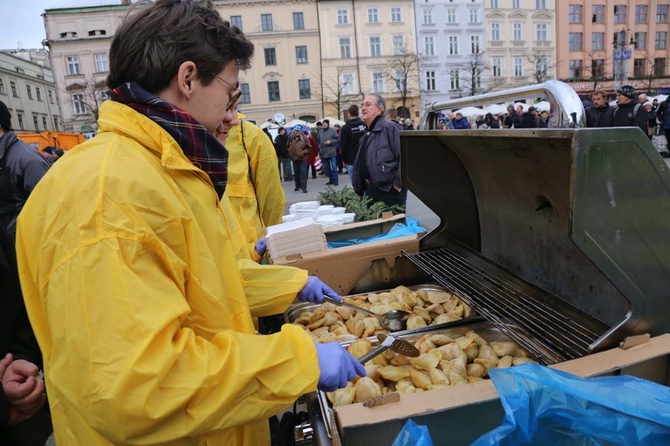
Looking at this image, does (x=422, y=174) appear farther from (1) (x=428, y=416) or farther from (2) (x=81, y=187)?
(2) (x=81, y=187)

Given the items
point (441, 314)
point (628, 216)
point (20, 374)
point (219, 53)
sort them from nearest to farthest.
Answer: point (219, 53)
point (628, 216)
point (20, 374)
point (441, 314)

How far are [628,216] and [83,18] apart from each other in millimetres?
54720

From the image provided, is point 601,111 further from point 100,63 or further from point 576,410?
point 100,63

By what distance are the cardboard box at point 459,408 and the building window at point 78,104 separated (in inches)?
1934

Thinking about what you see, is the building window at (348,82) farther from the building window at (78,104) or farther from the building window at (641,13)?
the building window at (641,13)

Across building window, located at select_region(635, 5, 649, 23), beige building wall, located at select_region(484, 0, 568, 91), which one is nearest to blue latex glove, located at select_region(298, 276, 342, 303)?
beige building wall, located at select_region(484, 0, 568, 91)

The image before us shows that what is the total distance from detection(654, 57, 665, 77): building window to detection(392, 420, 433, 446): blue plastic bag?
56867 mm

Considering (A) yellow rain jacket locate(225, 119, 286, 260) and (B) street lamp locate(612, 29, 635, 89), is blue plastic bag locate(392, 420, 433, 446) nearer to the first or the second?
(A) yellow rain jacket locate(225, 119, 286, 260)

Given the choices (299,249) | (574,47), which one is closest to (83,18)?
(574,47)

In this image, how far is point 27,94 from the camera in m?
51.4

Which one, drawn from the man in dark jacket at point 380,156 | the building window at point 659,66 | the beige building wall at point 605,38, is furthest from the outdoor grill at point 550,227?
the building window at point 659,66

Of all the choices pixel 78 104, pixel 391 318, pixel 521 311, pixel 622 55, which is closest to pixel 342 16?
pixel 78 104

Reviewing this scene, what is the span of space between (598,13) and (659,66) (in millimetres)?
8215

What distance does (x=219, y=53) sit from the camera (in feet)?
3.87
